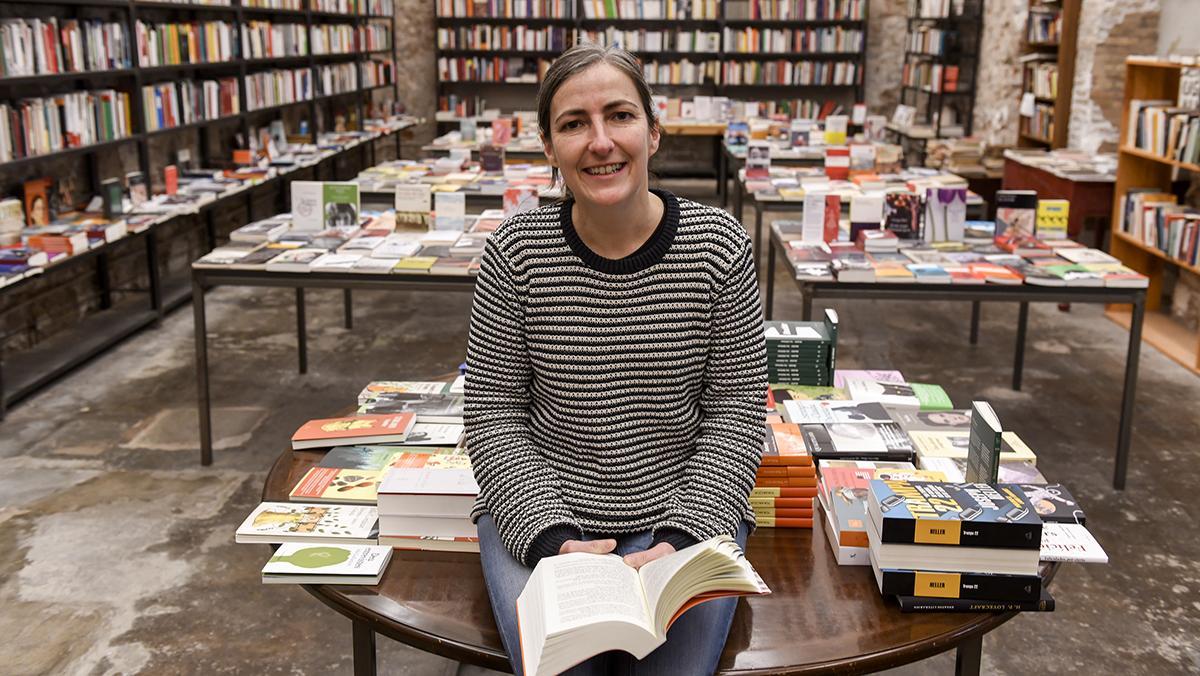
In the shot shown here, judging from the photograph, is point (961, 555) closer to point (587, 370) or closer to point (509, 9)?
point (587, 370)

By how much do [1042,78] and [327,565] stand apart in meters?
7.63

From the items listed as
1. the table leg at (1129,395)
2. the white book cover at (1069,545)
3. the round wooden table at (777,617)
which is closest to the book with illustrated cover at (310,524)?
the round wooden table at (777,617)

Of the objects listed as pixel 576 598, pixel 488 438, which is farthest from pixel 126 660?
pixel 576 598

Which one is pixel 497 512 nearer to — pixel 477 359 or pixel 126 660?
pixel 477 359

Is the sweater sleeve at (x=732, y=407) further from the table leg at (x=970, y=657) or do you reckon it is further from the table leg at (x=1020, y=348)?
the table leg at (x=1020, y=348)

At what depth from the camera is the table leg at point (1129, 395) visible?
381cm

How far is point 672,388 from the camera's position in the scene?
6.13 ft

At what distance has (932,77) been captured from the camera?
33.3ft

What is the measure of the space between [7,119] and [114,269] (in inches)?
57.7

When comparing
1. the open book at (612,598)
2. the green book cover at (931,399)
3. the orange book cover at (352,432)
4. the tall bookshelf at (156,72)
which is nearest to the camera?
the open book at (612,598)

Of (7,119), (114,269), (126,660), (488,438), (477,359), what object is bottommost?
(126,660)

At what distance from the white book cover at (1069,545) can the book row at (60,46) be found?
477 centimetres

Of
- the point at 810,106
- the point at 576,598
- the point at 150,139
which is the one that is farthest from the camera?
the point at 810,106

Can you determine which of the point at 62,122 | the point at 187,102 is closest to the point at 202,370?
the point at 62,122
